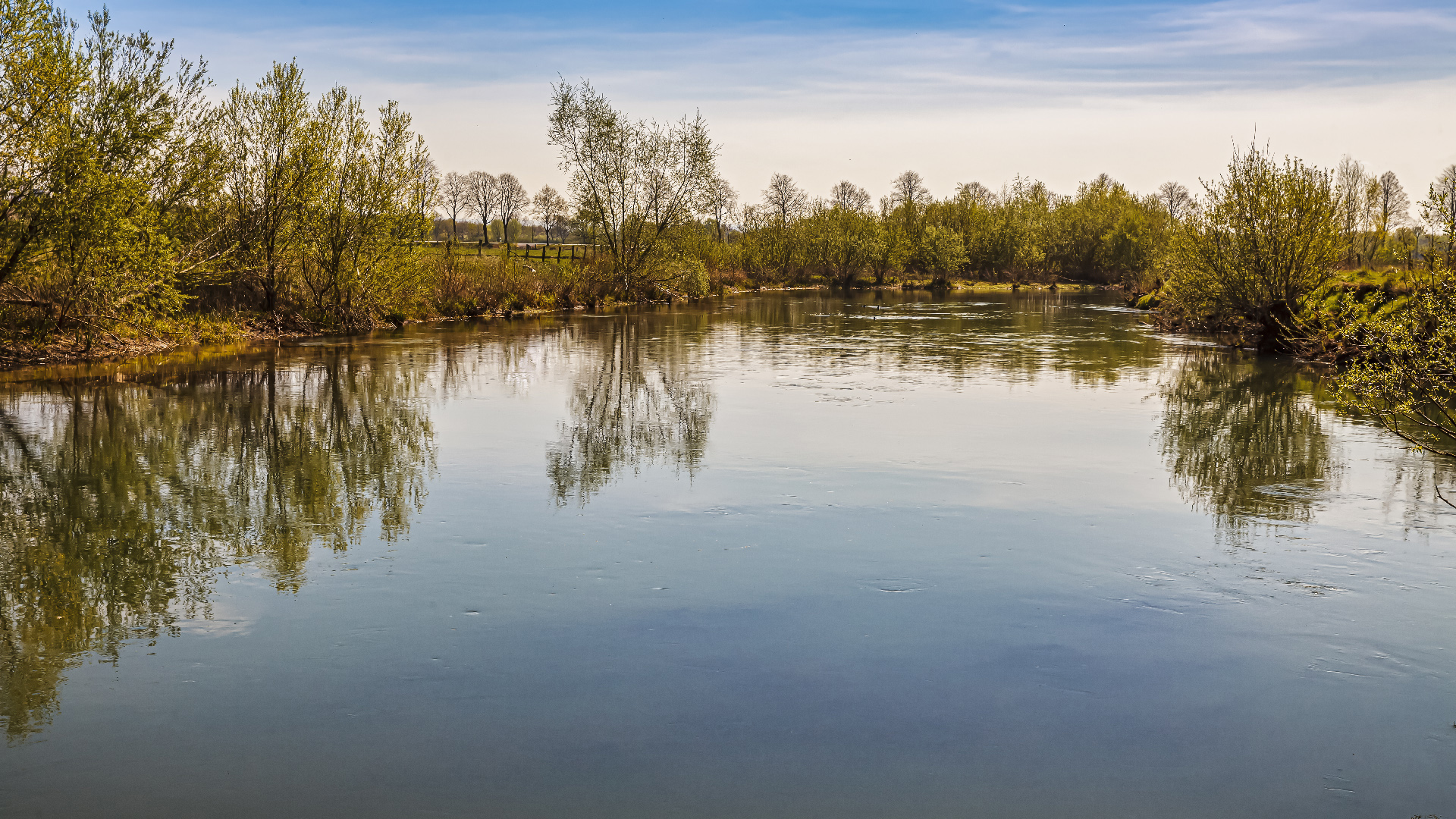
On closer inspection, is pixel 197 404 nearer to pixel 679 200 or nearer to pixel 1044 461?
pixel 1044 461

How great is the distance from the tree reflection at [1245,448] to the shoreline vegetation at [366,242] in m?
1.39

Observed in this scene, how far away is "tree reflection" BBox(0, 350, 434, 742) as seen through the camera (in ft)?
23.8

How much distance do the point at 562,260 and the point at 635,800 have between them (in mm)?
50049

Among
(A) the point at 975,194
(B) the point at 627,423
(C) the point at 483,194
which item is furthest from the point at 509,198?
(B) the point at 627,423

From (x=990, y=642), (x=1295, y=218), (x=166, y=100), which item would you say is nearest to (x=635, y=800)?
(x=990, y=642)

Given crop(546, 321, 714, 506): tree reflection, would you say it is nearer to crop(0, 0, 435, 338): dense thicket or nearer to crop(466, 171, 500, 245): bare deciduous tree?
crop(0, 0, 435, 338): dense thicket

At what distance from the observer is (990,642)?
22.9 feet

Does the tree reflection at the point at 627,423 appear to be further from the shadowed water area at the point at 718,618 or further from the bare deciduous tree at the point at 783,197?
the bare deciduous tree at the point at 783,197

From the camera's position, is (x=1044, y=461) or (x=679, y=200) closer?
(x=1044, y=461)

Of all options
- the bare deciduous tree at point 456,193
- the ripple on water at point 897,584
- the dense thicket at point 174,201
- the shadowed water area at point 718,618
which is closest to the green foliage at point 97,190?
the dense thicket at point 174,201

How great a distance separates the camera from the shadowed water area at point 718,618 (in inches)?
207

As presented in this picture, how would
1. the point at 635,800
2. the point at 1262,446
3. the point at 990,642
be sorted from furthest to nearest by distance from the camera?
1. the point at 1262,446
2. the point at 990,642
3. the point at 635,800

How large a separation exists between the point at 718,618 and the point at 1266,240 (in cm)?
2641

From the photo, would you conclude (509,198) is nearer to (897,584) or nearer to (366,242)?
(366,242)
